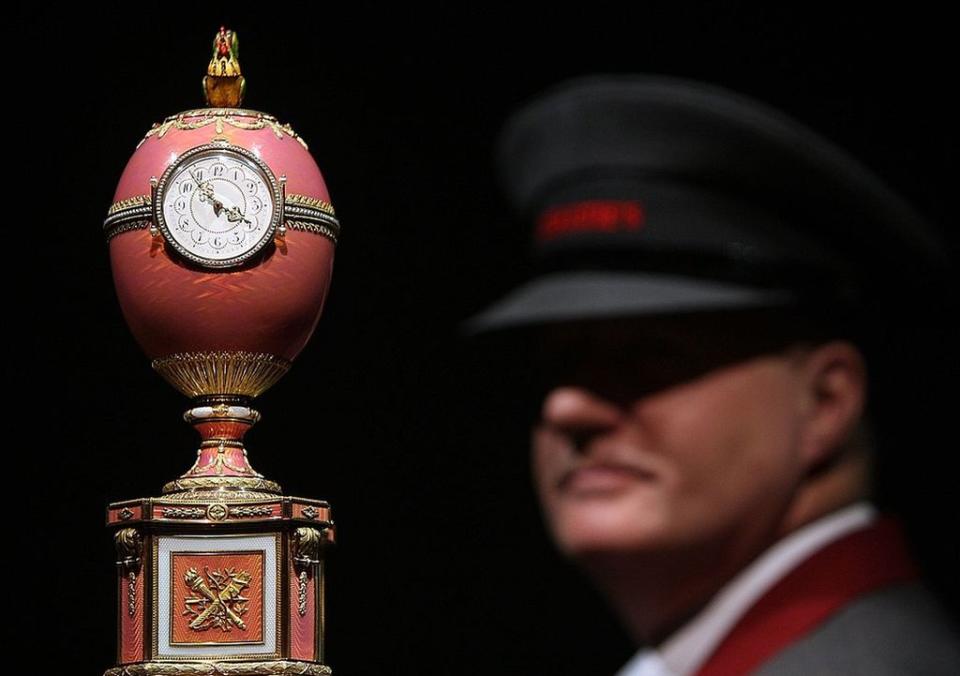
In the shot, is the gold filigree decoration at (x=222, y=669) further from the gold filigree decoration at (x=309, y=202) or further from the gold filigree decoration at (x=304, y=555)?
the gold filigree decoration at (x=309, y=202)

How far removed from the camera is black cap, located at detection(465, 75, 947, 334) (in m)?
1.91

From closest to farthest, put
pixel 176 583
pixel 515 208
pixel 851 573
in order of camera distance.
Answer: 1. pixel 851 573
2. pixel 515 208
3. pixel 176 583

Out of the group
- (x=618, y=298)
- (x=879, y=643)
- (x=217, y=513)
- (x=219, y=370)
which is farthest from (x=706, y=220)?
(x=219, y=370)

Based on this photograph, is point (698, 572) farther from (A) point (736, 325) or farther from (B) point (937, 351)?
(B) point (937, 351)

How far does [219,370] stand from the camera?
24.8ft

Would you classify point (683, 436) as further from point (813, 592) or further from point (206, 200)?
point (206, 200)

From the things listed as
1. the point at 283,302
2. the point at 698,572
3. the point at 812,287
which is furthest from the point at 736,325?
the point at 283,302

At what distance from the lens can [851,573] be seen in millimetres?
1905

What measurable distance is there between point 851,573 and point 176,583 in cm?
563

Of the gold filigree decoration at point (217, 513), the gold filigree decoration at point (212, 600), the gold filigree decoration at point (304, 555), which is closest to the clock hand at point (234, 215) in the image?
the gold filigree decoration at point (217, 513)

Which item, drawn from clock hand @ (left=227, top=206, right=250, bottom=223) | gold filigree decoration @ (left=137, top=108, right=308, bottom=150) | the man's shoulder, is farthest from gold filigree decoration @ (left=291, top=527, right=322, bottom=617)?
the man's shoulder

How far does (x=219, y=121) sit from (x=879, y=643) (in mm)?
5866

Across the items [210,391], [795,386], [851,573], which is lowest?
[851,573]

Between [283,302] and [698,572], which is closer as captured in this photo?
[698,572]
